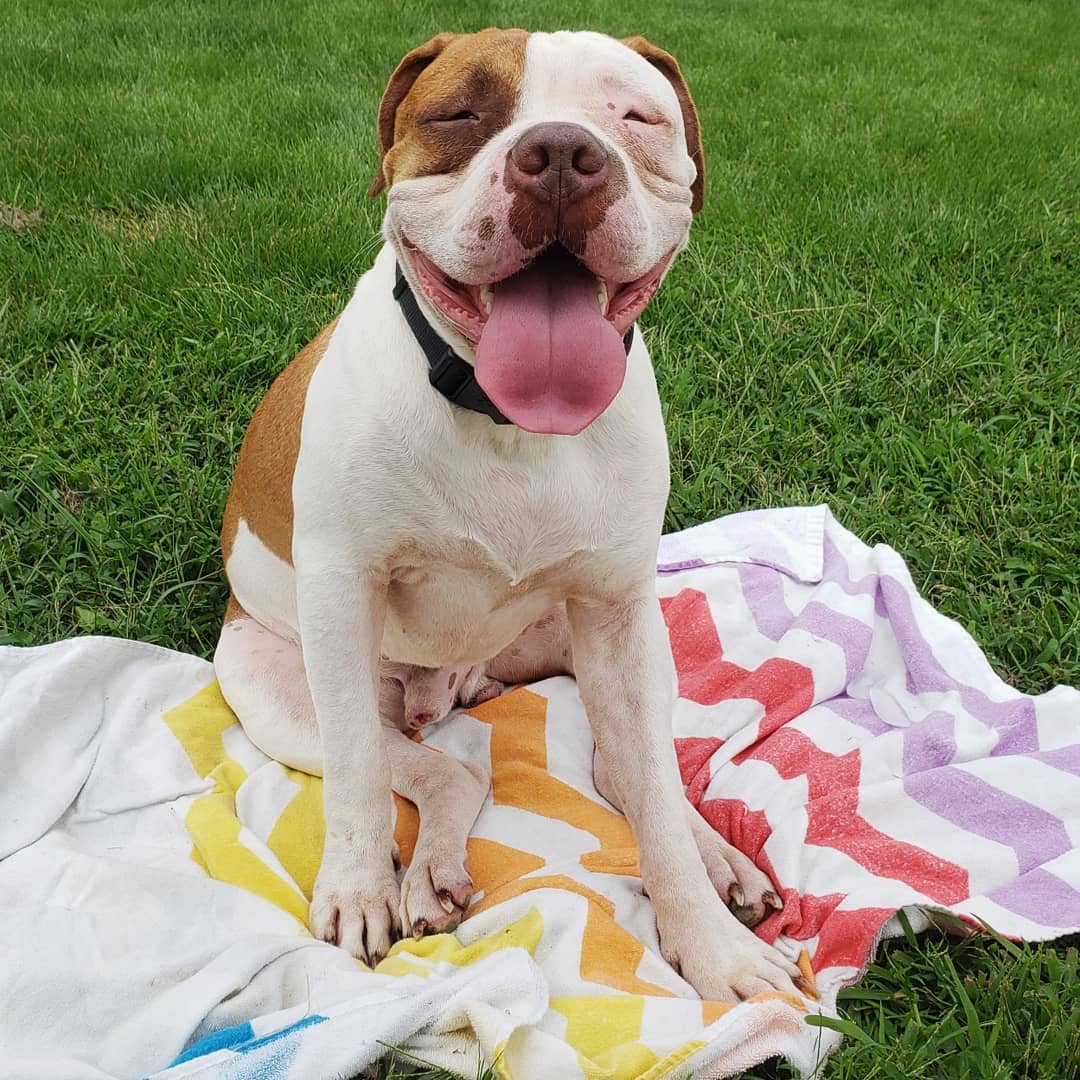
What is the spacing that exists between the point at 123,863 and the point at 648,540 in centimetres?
126

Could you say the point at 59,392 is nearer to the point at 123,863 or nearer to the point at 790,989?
the point at 123,863

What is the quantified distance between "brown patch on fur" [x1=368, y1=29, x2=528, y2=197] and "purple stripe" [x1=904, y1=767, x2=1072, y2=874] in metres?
1.72

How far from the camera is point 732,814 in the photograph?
8.85 feet

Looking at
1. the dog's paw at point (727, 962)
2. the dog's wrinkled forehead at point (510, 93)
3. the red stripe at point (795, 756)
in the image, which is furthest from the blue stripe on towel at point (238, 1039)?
the dog's wrinkled forehead at point (510, 93)

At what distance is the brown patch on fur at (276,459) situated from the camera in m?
2.55

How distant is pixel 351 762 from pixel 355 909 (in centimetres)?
31

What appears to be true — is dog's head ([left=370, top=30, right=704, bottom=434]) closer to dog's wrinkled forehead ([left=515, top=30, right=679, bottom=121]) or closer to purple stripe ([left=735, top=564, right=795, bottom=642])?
dog's wrinkled forehead ([left=515, top=30, right=679, bottom=121])

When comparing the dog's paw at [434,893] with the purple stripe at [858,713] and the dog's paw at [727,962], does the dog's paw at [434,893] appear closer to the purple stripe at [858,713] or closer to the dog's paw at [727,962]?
the dog's paw at [727,962]

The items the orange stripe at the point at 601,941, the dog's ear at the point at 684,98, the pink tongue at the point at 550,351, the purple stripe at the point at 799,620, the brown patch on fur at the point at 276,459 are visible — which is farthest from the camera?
the purple stripe at the point at 799,620

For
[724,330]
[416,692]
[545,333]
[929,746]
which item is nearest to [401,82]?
[545,333]

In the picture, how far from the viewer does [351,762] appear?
7.45 ft

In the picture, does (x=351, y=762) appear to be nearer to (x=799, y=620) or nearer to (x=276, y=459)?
(x=276, y=459)

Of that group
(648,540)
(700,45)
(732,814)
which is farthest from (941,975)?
(700,45)

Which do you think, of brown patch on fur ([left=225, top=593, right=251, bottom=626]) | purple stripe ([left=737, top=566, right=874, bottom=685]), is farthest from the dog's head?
purple stripe ([left=737, top=566, right=874, bottom=685])
